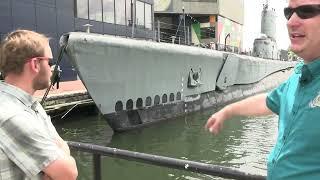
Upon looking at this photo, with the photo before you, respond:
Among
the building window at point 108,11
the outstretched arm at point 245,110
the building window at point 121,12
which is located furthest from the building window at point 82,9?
the outstretched arm at point 245,110

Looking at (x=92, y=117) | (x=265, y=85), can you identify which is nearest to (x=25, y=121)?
(x=92, y=117)

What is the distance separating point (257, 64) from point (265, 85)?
3.65 m

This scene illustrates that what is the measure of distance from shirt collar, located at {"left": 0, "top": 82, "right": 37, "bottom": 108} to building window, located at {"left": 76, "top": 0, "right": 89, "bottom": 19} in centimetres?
2439

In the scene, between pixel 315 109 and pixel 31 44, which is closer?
pixel 315 109

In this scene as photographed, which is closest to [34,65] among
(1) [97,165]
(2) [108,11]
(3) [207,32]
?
(1) [97,165]

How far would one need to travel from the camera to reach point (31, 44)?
242 centimetres

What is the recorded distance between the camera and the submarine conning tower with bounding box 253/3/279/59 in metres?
40.2

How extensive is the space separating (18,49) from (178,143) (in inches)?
476

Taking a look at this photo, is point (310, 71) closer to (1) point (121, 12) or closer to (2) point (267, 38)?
(1) point (121, 12)

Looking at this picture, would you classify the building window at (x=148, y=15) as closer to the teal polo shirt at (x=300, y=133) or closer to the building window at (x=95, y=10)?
the building window at (x=95, y=10)

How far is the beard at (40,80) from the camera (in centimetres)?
248

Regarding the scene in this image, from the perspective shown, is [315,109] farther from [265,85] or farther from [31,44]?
[265,85]

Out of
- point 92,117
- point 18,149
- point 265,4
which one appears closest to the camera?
point 18,149

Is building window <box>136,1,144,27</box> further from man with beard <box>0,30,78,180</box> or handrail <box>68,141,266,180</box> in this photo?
man with beard <box>0,30,78,180</box>
